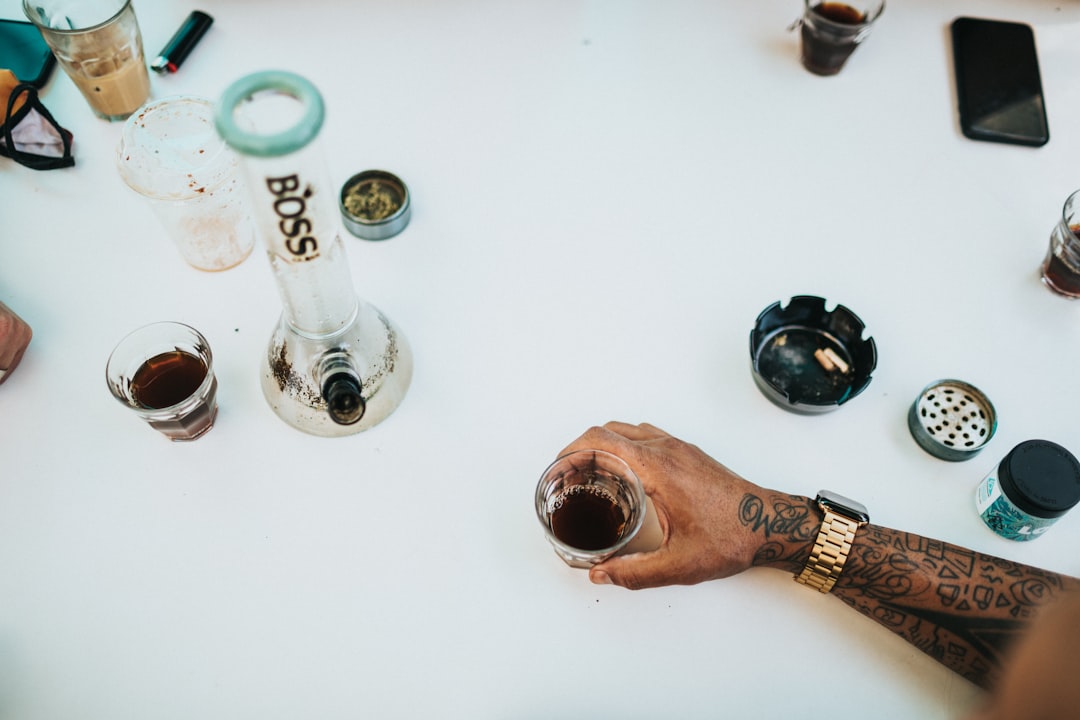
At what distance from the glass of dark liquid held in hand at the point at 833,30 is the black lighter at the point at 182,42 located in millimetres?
1051

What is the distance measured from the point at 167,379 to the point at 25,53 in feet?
2.29

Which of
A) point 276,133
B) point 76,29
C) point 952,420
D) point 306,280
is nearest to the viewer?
point 276,133

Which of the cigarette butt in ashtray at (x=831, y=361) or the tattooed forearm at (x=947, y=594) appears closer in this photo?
the tattooed forearm at (x=947, y=594)

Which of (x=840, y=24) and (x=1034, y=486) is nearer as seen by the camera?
(x=1034, y=486)

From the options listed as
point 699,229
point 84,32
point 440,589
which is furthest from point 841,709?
point 84,32

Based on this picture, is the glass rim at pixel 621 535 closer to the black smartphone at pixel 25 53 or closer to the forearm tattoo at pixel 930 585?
the forearm tattoo at pixel 930 585

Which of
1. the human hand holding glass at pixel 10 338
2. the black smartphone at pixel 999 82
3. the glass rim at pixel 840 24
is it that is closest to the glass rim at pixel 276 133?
the human hand holding glass at pixel 10 338

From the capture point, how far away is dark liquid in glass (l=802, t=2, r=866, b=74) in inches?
51.2

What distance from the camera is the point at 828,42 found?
1.30m

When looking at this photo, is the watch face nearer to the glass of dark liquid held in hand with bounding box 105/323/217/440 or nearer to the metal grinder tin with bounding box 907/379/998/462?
the metal grinder tin with bounding box 907/379/998/462

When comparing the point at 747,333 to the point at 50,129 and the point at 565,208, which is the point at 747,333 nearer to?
the point at 565,208

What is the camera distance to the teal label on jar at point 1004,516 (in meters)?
0.92

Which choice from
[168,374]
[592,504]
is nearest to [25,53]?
[168,374]

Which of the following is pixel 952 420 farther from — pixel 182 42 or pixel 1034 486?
pixel 182 42
